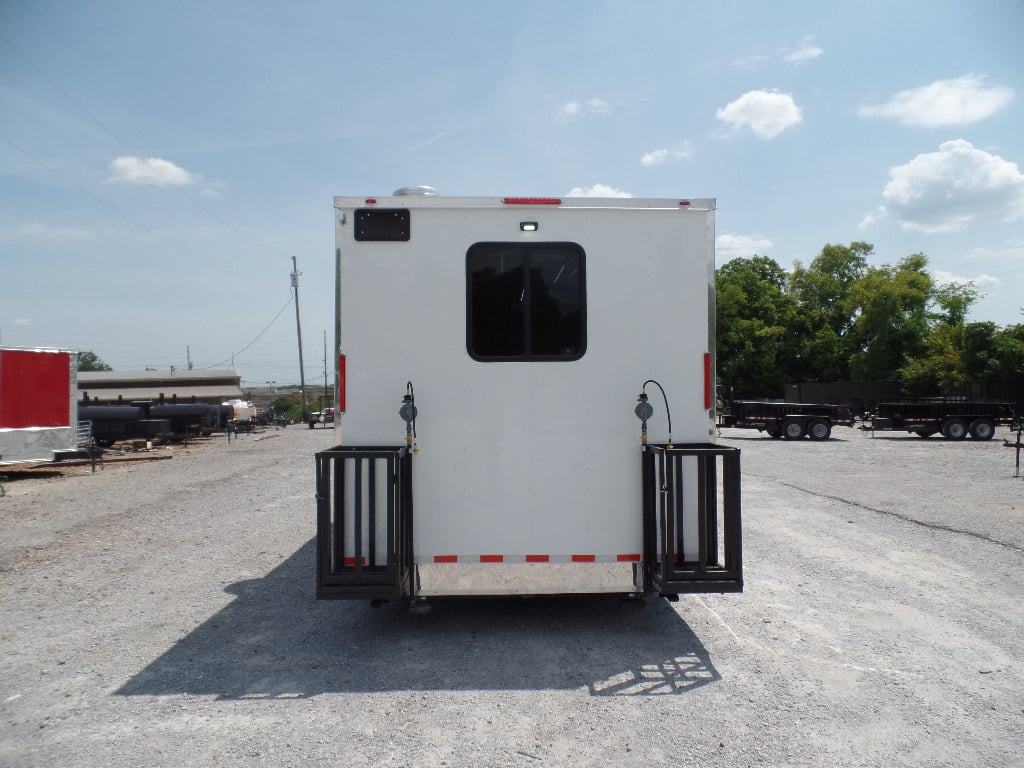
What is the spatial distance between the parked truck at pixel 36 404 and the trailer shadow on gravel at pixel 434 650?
10.9 m

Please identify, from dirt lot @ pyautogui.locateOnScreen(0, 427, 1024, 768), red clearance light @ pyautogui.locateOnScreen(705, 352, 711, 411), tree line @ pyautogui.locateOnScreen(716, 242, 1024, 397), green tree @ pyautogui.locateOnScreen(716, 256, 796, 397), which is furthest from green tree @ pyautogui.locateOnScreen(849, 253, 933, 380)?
red clearance light @ pyautogui.locateOnScreen(705, 352, 711, 411)

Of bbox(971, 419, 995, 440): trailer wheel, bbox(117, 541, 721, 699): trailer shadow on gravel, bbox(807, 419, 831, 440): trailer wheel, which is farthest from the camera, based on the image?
bbox(807, 419, 831, 440): trailer wheel

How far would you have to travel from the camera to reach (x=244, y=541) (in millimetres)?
7809

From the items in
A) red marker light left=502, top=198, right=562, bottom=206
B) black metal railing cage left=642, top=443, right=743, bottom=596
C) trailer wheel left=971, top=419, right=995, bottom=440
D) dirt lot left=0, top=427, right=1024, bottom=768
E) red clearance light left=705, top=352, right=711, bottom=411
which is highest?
red marker light left=502, top=198, right=562, bottom=206

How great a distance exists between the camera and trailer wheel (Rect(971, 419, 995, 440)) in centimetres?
2250

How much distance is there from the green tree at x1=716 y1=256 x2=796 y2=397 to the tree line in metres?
0.07

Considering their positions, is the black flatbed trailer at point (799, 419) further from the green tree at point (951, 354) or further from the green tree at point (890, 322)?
the green tree at point (890, 322)

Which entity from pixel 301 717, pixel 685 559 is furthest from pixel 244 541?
pixel 685 559

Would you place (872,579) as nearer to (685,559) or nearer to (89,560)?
(685,559)

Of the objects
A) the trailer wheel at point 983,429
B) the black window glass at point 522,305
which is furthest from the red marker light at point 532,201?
the trailer wheel at point 983,429

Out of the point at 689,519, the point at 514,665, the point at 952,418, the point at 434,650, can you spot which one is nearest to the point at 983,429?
the point at 952,418

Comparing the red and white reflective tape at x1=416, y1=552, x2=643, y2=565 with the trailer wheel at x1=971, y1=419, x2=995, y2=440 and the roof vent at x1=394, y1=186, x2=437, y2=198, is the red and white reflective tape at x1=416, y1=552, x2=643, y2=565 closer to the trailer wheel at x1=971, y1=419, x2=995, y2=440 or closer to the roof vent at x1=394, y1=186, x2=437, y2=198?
the roof vent at x1=394, y1=186, x2=437, y2=198

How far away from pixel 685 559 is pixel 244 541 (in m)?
5.54

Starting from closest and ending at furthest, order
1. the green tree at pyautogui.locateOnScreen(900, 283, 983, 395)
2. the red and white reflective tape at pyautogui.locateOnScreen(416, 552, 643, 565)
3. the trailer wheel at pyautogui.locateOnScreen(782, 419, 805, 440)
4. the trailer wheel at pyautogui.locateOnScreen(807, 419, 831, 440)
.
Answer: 1. the red and white reflective tape at pyautogui.locateOnScreen(416, 552, 643, 565)
2. the trailer wheel at pyautogui.locateOnScreen(807, 419, 831, 440)
3. the trailer wheel at pyautogui.locateOnScreen(782, 419, 805, 440)
4. the green tree at pyautogui.locateOnScreen(900, 283, 983, 395)
